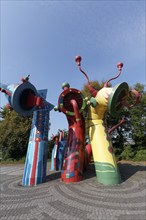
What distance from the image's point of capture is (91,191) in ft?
22.1

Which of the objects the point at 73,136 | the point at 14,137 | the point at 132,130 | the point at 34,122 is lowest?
the point at 73,136

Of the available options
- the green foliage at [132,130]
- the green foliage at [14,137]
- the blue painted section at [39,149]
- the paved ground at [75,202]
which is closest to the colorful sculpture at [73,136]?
the paved ground at [75,202]

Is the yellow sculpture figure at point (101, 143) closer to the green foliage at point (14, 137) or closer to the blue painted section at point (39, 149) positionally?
the blue painted section at point (39, 149)

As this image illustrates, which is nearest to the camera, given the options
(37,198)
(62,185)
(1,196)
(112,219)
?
(112,219)

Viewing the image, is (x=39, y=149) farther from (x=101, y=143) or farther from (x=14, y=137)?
(x=14, y=137)

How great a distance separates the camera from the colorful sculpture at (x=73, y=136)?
7996 mm

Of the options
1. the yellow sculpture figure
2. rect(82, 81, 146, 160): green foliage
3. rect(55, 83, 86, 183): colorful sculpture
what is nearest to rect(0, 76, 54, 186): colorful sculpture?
rect(55, 83, 86, 183): colorful sculpture

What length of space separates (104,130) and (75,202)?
3.92m

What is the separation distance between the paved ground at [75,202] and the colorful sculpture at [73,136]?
1.81 ft

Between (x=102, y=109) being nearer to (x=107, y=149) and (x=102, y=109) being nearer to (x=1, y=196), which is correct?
(x=107, y=149)

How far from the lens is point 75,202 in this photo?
220 inches

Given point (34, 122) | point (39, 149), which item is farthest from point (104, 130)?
point (34, 122)

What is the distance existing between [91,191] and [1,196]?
3535 millimetres

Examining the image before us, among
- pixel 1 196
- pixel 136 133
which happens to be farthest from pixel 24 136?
pixel 1 196
